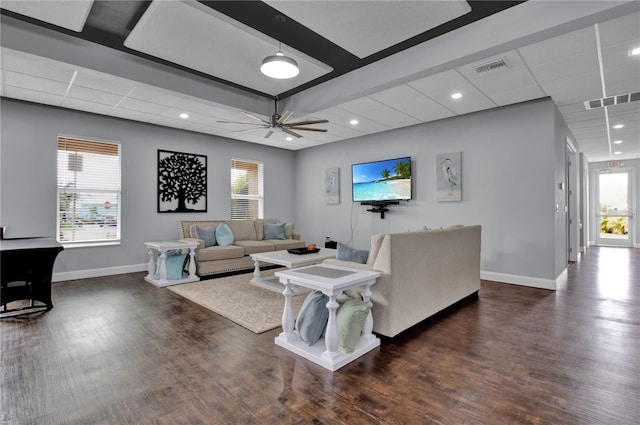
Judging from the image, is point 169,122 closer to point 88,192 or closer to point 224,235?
point 88,192

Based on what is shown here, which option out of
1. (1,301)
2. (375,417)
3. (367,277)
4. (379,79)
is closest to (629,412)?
(375,417)

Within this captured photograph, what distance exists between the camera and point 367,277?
2588mm

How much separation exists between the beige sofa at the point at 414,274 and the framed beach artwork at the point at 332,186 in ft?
12.7

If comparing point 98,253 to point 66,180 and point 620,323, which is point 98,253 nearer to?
point 66,180

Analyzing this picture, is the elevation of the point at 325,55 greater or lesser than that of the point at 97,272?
greater

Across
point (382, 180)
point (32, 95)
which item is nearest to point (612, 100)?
point (382, 180)

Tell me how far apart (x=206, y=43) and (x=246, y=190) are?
14.1ft

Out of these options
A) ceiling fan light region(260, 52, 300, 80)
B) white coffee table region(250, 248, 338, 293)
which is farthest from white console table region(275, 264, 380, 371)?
ceiling fan light region(260, 52, 300, 80)

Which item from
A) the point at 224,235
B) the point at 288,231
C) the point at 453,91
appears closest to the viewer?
the point at 453,91

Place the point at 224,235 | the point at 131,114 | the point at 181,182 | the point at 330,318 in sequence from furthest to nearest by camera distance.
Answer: the point at 181,182 → the point at 224,235 → the point at 131,114 → the point at 330,318

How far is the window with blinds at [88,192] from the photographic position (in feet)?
16.9

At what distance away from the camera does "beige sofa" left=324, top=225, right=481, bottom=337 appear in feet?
8.93

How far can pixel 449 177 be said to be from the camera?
5562mm

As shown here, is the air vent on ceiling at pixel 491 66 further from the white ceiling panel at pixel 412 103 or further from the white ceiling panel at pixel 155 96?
the white ceiling panel at pixel 155 96
